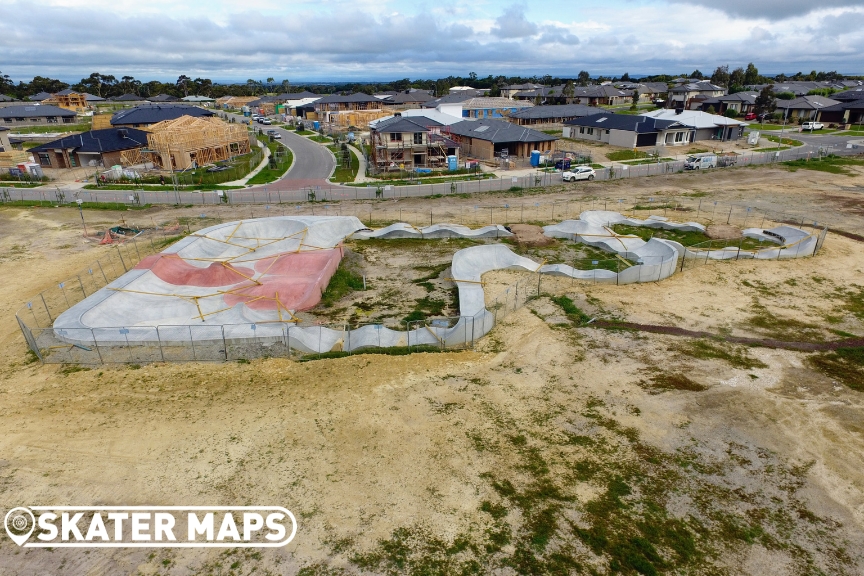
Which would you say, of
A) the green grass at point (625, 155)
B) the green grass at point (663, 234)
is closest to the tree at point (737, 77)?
the green grass at point (625, 155)

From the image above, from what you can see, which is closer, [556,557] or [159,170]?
[556,557]

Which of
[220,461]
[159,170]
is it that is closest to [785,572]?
[220,461]

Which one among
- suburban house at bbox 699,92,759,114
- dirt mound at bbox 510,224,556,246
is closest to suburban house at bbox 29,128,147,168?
dirt mound at bbox 510,224,556,246

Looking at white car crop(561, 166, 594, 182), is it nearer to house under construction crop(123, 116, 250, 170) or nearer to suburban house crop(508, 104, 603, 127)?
suburban house crop(508, 104, 603, 127)

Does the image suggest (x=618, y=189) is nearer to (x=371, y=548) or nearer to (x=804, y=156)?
(x=804, y=156)

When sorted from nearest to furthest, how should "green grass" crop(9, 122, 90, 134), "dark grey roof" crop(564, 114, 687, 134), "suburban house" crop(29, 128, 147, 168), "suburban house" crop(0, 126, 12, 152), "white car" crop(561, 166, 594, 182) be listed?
"white car" crop(561, 166, 594, 182) → "suburban house" crop(29, 128, 147, 168) → "suburban house" crop(0, 126, 12, 152) → "dark grey roof" crop(564, 114, 687, 134) → "green grass" crop(9, 122, 90, 134)

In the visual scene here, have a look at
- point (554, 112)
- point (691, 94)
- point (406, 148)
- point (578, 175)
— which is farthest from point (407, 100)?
point (578, 175)
